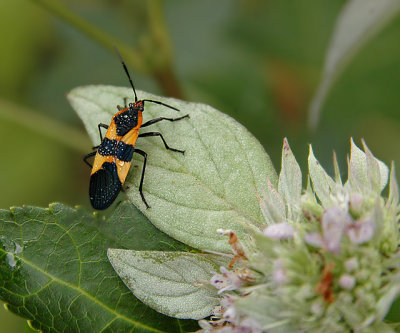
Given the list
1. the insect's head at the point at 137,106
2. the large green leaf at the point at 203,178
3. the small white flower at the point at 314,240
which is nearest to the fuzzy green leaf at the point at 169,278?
the large green leaf at the point at 203,178

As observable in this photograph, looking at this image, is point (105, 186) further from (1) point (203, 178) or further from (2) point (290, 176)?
(2) point (290, 176)

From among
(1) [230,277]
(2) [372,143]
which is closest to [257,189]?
(1) [230,277]

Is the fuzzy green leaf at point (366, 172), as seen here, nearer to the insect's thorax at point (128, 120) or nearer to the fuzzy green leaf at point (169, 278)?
the fuzzy green leaf at point (169, 278)

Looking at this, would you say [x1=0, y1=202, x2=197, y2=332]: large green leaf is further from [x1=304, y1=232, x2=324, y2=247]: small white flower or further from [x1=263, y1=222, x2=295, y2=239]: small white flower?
[x1=304, y1=232, x2=324, y2=247]: small white flower

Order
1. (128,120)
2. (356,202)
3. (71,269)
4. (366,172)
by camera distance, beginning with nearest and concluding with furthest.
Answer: (356,202)
(366,172)
(71,269)
(128,120)

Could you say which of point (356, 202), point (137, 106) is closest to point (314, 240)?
point (356, 202)

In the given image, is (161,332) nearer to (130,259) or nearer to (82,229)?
(130,259)
